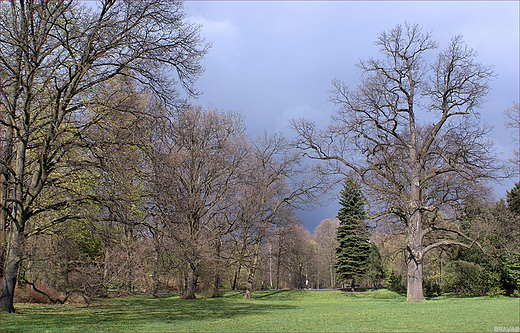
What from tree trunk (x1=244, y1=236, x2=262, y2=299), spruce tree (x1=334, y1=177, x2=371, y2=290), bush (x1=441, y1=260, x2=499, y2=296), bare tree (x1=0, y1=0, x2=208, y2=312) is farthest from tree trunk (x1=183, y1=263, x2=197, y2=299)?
spruce tree (x1=334, y1=177, x2=371, y2=290)

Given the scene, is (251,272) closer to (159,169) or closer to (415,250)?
(415,250)

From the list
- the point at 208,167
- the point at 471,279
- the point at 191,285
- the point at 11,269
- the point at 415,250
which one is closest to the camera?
the point at 11,269

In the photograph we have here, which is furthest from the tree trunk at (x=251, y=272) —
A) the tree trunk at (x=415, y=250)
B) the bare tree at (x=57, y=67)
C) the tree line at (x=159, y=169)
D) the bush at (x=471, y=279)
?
the bare tree at (x=57, y=67)

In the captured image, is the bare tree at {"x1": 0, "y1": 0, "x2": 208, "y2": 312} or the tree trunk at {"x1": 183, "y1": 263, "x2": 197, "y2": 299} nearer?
the bare tree at {"x1": 0, "y1": 0, "x2": 208, "y2": 312}

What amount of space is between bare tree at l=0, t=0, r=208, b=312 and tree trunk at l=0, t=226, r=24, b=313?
25 millimetres

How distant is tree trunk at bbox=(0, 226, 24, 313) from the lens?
34.0 ft

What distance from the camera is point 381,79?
2322 cm

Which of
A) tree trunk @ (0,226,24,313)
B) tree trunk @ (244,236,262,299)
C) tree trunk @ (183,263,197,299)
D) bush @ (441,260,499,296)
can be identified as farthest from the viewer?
tree trunk @ (244,236,262,299)

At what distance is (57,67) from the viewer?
11.8 meters

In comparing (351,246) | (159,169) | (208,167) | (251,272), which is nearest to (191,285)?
(251,272)

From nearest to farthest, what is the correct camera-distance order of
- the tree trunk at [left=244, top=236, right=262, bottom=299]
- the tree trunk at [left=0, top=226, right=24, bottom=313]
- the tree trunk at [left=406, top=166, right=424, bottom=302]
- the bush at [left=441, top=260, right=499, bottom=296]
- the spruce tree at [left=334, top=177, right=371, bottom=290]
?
the tree trunk at [left=0, top=226, right=24, bottom=313] → the tree trunk at [left=406, top=166, right=424, bottom=302] → the bush at [left=441, top=260, right=499, bottom=296] → the tree trunk at [left=244, top=236, right=262, bottom=299] → the spruce tree at [left=334, top=177, right=371, bottom=290]

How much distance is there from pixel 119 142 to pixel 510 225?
22.7 m

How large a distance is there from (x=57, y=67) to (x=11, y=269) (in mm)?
6503

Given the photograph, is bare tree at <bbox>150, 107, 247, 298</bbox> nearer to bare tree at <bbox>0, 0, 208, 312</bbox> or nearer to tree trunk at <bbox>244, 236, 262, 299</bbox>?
tree trunk at <bbox>244, 236, 262, 299</bbox>
